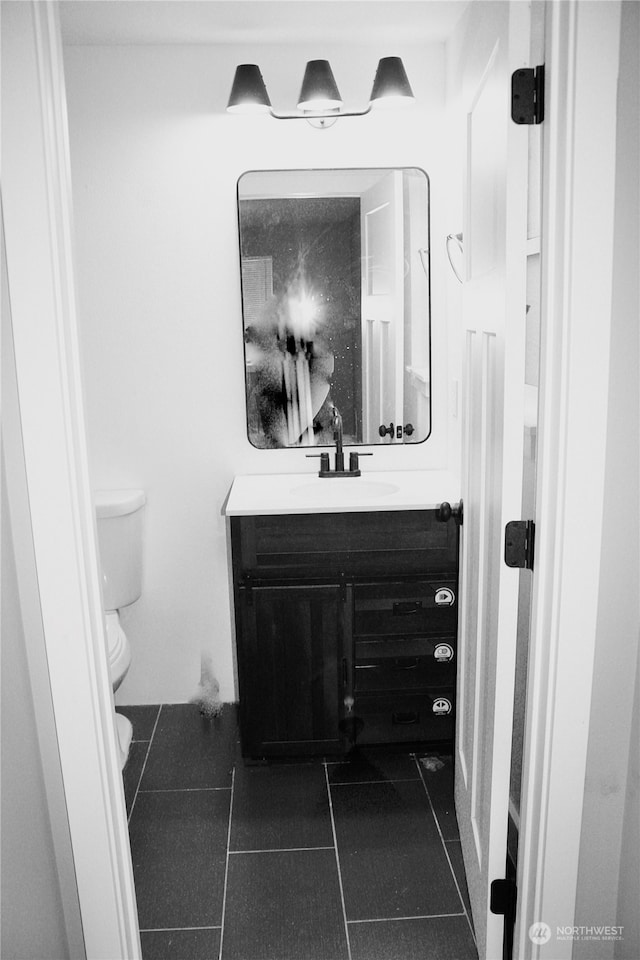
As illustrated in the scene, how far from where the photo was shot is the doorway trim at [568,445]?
47.3 inches

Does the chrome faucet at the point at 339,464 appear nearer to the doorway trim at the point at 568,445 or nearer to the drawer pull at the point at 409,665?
the drawer pull at the point at 409,665

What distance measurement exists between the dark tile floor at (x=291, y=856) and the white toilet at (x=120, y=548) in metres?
0.32

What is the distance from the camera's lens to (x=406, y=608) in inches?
97.3

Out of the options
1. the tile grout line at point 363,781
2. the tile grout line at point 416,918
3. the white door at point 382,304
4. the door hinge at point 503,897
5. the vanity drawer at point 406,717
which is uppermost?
the white door at point 382,304

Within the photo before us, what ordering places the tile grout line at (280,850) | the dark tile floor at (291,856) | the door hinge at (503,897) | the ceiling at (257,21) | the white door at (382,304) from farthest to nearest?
the white door at (382,304) → the ceiling at (257,21) → the tile grout line at (280,850) → the dark tile floor at (291,856) → the door hinge at (503,897)

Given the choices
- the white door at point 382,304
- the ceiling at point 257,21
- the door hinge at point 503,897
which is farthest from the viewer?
the white door at point 382,304

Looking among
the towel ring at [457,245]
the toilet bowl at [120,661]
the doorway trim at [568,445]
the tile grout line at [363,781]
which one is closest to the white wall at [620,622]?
the doorway trim at [568,445]

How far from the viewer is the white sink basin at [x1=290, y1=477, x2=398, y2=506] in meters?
2.66

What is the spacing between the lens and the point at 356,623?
2480 millimetres

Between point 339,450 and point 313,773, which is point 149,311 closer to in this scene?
point 339,450

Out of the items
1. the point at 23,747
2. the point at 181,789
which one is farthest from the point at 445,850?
the point at 23,747

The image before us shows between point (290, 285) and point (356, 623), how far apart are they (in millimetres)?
1175

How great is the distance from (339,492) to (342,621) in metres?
0.47

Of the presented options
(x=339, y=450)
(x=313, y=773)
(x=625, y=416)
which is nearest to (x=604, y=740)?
(x=625, y=416)
